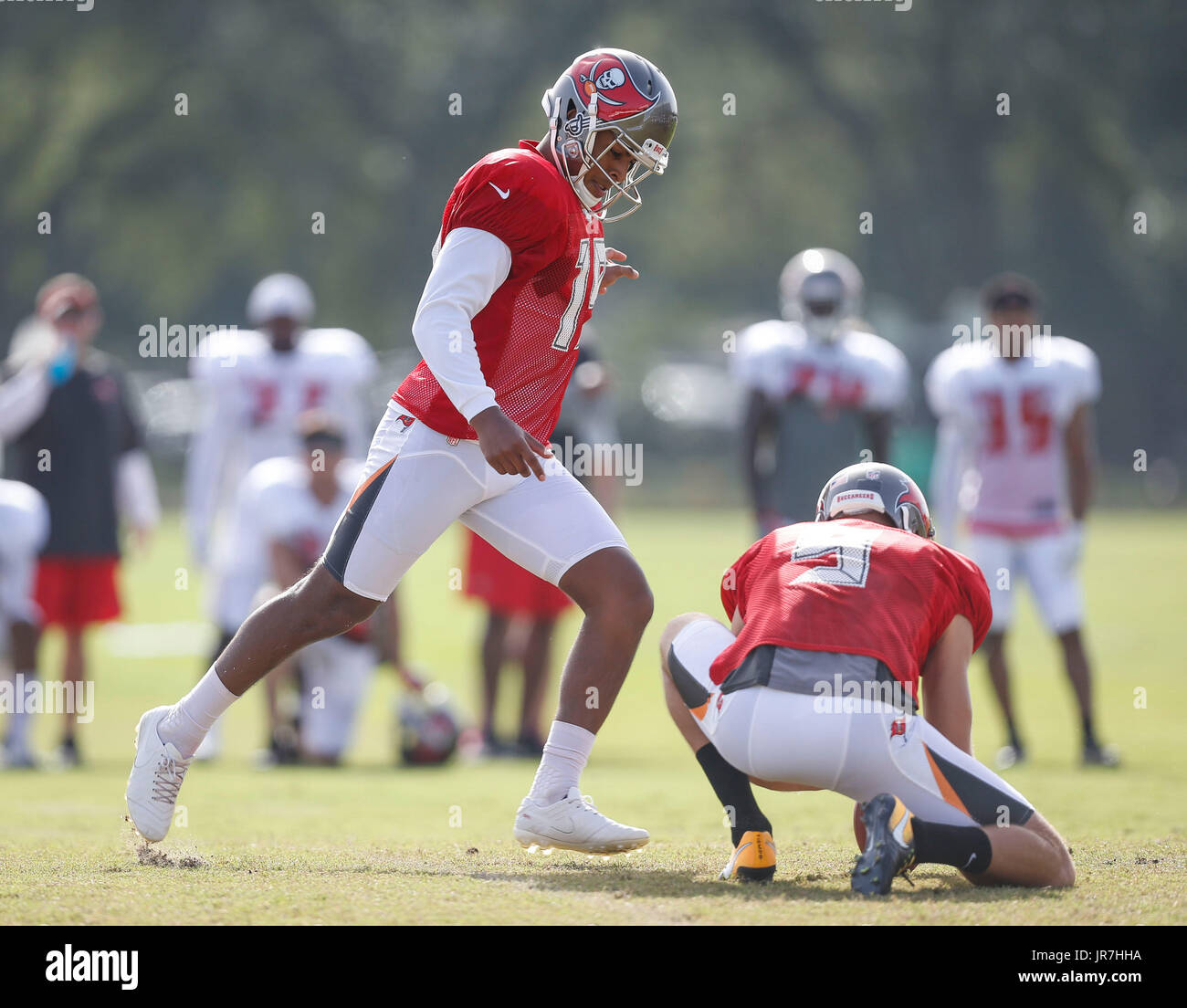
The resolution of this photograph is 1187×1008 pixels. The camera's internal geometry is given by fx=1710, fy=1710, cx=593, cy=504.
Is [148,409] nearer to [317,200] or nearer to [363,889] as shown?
[317,200]

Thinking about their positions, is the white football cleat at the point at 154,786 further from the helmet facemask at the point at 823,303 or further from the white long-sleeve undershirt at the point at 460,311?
the helmet facemask at the point at 823,303

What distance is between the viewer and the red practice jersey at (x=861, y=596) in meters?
4.73

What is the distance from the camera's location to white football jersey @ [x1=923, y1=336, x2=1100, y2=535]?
31.3ft

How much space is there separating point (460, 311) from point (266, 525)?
5.25 meters

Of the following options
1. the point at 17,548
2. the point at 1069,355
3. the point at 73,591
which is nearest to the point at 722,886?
the point at 1069,355

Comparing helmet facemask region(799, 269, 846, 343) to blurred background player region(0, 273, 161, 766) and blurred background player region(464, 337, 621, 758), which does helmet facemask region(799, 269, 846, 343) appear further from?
blurred background player region(0, 273, 161, 766)

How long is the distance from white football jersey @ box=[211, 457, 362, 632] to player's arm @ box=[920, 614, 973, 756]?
5133mm

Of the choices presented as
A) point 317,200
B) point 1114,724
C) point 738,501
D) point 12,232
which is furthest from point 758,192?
point 1114,724

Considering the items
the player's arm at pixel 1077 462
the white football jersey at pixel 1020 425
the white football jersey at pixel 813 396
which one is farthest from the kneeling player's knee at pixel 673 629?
the player's arm at pixel 1077 462

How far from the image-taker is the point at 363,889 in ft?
15.0

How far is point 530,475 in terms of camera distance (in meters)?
4.91

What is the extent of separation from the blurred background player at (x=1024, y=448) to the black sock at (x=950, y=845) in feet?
16.3

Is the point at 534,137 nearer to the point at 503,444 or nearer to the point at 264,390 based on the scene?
the point at 264,390
